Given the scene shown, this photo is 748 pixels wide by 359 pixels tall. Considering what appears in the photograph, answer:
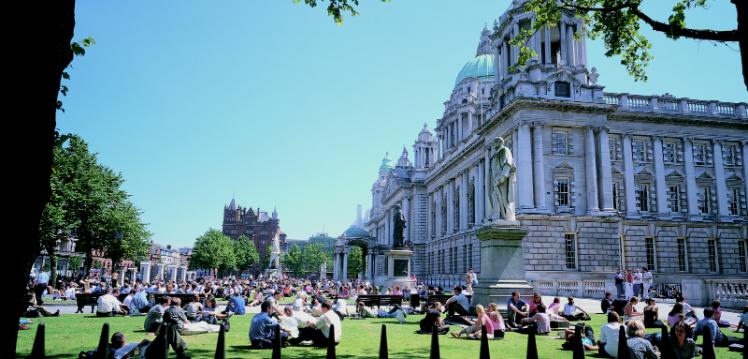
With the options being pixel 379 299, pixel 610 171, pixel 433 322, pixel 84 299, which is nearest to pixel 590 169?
pixel 610 171

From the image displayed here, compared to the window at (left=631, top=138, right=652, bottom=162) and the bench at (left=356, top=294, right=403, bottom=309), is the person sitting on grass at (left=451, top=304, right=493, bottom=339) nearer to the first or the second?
the bench at (left=356, top=294, right=403, bottom=309)

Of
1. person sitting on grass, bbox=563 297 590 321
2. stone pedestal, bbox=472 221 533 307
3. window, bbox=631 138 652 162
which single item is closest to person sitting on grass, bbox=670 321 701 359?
stone pedestal, bbox=472 221 533 307

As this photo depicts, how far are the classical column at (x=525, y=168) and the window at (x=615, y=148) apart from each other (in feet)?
23.8

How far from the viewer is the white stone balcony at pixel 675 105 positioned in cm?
4041

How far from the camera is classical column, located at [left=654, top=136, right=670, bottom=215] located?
3953 cm

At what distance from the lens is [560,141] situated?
127 ft

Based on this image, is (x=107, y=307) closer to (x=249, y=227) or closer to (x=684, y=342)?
(x=684, y=342)

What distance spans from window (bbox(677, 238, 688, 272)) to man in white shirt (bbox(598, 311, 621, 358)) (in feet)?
112

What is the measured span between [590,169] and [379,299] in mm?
23095

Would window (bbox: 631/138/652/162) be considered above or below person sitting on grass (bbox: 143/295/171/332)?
above

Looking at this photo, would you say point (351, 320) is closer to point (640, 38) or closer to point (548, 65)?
point (640, 38)

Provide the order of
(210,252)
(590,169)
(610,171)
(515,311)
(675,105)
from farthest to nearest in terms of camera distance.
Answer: (210,252) → (675,105) → (610,171) → (590,169) → (515,311)

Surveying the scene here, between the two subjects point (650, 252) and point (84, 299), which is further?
point (650, 252)

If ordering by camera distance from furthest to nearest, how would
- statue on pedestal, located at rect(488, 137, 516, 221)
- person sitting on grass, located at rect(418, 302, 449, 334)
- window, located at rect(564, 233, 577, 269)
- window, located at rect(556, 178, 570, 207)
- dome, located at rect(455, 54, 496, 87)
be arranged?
1. dome, located at rect(455, 54, 496, 87)
2. window, located at rect(556, 178, 570, 207)
3. window, located at rect(564, 233, 577, 269)
4. statue on pedestal, located at rect(488, 137, 516, 221)
5. person sitting on grass, located at rect(418, 302, 449, 334)
